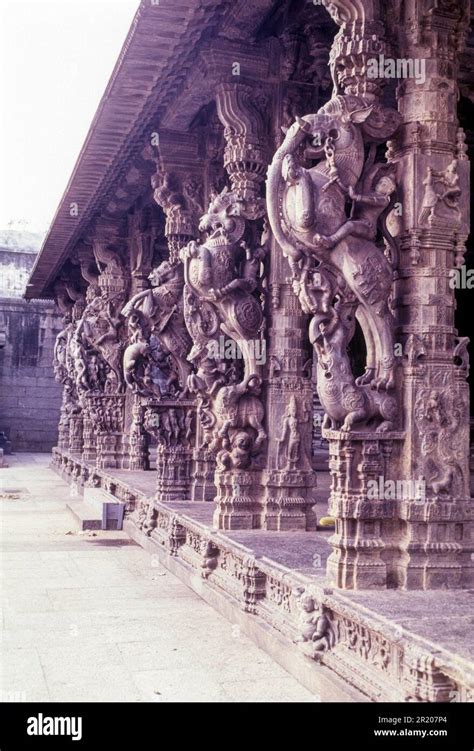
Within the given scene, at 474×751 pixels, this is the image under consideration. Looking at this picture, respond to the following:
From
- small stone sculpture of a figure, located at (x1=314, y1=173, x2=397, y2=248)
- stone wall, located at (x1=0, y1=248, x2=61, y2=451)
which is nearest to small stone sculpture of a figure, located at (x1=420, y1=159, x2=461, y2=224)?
small stone sculpture of a figure, located at (x1=314, y1=173, x2=397, y2=248)

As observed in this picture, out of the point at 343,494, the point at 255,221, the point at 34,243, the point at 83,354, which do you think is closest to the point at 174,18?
the point at 255,221

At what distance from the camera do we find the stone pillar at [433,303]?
5.02m

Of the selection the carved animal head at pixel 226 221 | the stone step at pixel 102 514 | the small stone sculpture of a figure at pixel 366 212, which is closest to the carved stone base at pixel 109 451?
the stone step at pixel 102 514

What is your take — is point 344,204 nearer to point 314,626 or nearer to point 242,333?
point 314,626

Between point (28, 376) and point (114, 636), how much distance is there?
874 inches

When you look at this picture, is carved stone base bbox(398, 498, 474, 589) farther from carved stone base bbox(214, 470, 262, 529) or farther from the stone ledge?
carved stone base bbox(214, 470, 262, 529)

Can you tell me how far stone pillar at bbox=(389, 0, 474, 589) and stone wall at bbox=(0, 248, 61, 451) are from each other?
76.2ft

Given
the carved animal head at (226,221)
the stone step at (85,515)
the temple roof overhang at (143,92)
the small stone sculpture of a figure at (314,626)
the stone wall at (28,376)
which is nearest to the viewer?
the small stone sculpture of a figure at (314,626)

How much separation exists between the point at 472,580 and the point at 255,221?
12.9 feet

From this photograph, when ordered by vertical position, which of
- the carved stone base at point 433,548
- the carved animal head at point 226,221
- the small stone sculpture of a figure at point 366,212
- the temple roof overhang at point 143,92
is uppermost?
the temple roof overhang at point 143,92

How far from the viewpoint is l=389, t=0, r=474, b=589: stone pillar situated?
502 cm

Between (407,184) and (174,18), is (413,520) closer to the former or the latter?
(407,184)

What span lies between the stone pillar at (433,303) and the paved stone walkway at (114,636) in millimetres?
1090

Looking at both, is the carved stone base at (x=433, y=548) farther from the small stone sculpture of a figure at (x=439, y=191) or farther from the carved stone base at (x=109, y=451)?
the carved stone base at (x=109, y=451)
